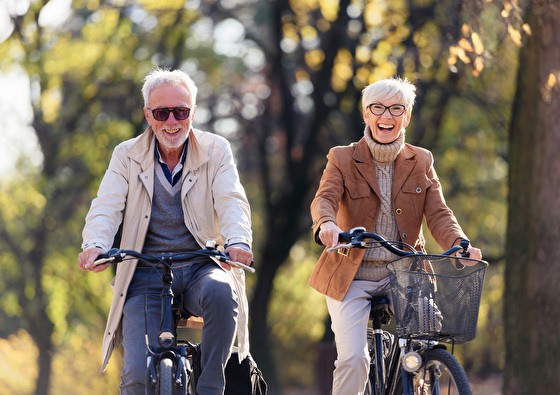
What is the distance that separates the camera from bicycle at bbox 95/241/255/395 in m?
6.39

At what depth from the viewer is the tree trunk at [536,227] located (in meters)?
11.2

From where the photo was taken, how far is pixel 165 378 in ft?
20.9

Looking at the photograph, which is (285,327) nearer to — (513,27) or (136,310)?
(513,27)

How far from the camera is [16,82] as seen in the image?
22141 mm

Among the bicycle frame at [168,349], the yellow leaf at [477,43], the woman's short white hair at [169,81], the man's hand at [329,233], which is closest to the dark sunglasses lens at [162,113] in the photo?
the woman's short white hair at [169,81]

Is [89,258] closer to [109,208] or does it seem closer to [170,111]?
[109,208]

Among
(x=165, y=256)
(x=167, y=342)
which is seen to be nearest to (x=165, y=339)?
(x=167, y=342)

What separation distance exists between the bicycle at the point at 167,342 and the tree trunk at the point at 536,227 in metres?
5.18

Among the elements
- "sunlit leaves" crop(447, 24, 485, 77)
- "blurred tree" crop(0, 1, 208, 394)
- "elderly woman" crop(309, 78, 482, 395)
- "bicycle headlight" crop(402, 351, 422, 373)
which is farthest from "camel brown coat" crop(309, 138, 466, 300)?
"blurred tree" crop(0, 1, 208, 394)

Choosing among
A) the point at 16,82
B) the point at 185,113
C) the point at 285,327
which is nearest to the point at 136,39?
the point at 16,82

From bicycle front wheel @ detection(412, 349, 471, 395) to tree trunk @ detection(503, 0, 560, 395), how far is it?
468cm

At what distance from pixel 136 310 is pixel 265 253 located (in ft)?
51.9

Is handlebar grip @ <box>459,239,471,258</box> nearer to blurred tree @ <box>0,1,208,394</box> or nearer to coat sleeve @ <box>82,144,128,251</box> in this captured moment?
coat sleeve @ <box>82,144,128,251</box>

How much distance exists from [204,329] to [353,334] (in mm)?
818
